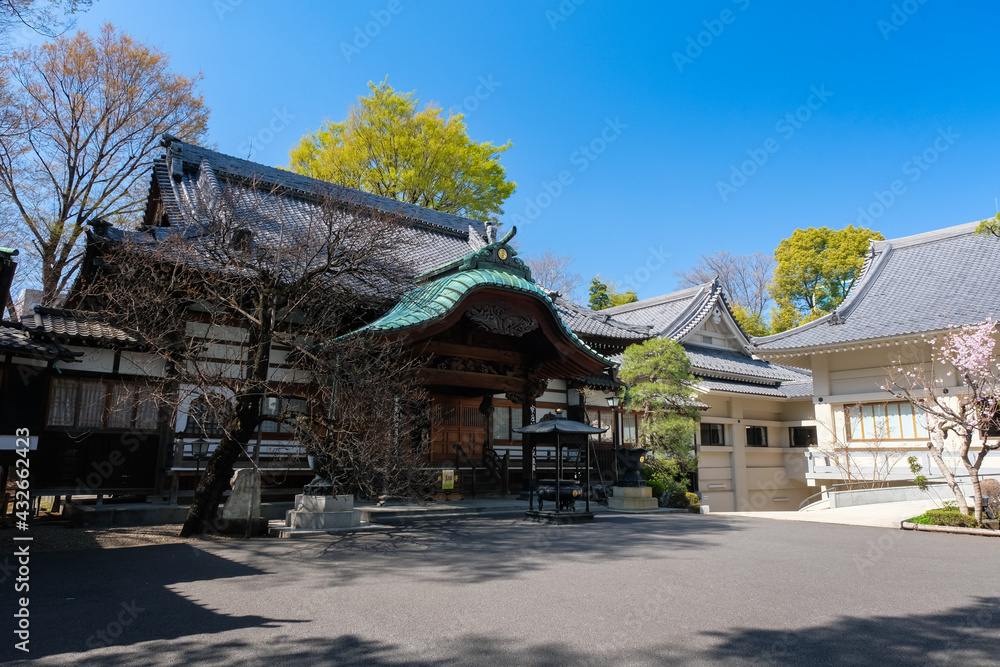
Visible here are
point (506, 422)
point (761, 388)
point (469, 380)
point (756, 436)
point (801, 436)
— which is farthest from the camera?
point (801, 436)

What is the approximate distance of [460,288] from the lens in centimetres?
1217

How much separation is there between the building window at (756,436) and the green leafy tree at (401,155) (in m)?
15.0

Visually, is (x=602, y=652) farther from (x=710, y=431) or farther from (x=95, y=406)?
(x=710, y=431)

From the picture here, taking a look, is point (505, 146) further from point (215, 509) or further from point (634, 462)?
point (215, 509)

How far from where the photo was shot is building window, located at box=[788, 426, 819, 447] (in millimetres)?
25828

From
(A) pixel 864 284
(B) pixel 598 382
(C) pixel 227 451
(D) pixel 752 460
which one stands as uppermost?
(A) pixel 864 284

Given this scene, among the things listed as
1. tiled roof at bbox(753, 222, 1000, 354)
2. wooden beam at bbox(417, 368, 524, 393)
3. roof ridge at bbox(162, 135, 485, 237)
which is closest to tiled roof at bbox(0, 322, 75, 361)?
wooden beam at bbox(417, 368, 524, 393)

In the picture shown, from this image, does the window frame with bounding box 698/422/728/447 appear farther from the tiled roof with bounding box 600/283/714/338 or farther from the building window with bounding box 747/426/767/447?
the tiled roof with bounding box 600/283/714/338

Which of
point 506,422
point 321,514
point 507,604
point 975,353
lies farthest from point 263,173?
point 975,353

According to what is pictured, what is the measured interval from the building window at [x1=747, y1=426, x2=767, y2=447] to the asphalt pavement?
1609 cm

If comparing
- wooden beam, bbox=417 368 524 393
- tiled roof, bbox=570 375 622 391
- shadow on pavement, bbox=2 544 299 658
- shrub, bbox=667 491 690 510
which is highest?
tiled roof, bbox=570 375 622 391

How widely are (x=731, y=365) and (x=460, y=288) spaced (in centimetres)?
1642

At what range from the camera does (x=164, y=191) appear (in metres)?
15.3

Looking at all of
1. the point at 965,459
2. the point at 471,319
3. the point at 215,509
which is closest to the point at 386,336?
the point at 471,319
